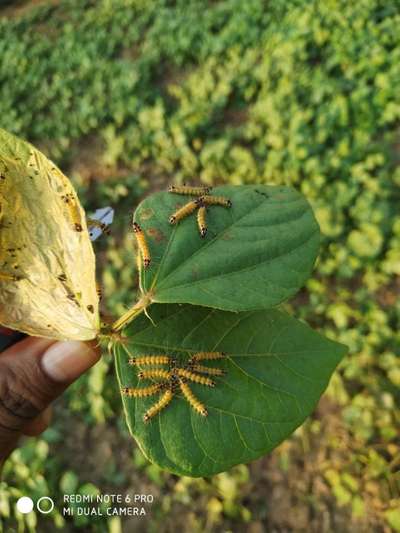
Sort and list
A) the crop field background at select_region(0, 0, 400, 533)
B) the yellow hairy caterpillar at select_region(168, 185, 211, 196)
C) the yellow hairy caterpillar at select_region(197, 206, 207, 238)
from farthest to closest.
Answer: the crop field background at select_region(0, 0, 400, 533)
the yellow hairy caterpillar at select_region(168, 185, 211, 196)
the yellow hairy caterpillar at select_region(197, 206, 207, 238)

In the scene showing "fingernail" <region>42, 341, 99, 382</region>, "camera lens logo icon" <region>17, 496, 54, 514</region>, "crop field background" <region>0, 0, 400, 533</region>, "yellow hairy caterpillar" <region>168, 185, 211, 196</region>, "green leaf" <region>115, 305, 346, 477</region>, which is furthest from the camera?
"camera lens logo icon" <region>17, 496, 54, 514</region>

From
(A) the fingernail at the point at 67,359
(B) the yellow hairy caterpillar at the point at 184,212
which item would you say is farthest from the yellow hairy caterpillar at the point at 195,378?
(A) the fingernail at the point at 67,359

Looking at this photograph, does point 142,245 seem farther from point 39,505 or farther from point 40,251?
point 39,505

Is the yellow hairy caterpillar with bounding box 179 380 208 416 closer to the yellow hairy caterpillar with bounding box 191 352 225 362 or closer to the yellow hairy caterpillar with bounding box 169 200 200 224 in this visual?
the yellow hairy caterpillar with bounding box 191 352 225 362

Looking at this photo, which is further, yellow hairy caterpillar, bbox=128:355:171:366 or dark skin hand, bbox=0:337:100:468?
dark skin hand, bbox=0:337:100:468

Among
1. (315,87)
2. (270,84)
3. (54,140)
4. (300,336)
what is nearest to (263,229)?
(300,336)

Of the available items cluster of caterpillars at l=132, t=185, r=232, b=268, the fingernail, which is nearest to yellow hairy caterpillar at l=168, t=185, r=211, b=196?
cluster of caterpillars at l=132, t=185, r=232, b=268

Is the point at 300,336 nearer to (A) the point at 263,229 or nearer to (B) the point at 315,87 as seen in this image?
(A) the point at 263,229
